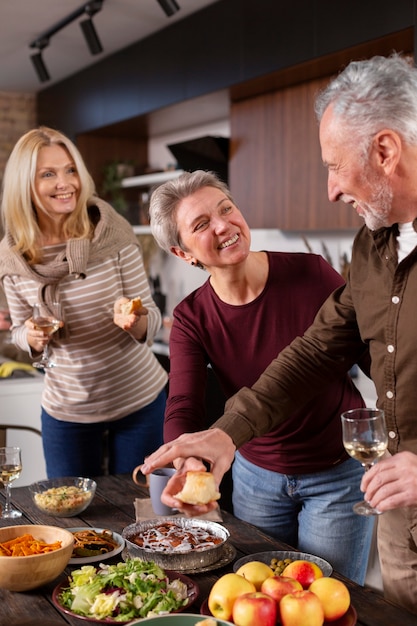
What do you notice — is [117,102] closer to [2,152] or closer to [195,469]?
[2,152]

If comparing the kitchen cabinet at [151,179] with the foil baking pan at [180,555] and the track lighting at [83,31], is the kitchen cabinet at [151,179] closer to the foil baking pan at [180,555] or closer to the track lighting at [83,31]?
the track lighting at [83,31]

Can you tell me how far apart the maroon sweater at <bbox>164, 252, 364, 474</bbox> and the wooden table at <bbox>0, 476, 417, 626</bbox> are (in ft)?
0.80

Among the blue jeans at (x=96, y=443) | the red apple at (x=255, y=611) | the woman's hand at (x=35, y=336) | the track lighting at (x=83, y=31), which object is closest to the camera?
the red apple at (x=255, y=611)

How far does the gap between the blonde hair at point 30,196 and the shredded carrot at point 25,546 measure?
1.41m

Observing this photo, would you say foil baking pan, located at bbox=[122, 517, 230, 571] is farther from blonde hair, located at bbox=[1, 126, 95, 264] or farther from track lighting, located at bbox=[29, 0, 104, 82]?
track lighting, located at bbox=[29, 0, 104, 82]

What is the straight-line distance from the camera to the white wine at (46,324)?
2.80m

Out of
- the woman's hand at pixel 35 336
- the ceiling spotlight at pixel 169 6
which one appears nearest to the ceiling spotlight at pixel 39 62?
the ceiling spotlight at pixel 169 6

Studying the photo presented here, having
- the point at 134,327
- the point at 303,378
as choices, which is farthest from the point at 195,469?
the point at 134,327

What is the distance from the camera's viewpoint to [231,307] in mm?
2193

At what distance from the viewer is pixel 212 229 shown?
6.97 ft

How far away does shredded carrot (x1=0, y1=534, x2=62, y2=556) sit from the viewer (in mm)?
1685

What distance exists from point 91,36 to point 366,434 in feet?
13.5

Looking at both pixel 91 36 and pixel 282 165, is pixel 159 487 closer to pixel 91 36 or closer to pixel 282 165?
pixel 282 165

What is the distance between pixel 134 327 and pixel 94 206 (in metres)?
0.55
